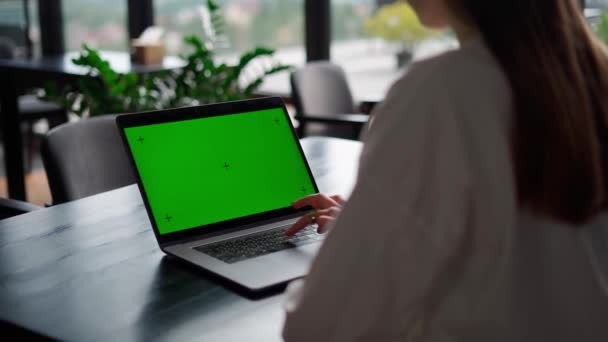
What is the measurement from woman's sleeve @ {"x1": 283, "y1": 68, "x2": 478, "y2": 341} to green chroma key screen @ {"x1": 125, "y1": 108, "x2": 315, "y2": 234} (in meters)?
0.53

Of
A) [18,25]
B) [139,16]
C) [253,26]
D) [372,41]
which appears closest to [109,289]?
[372,41]

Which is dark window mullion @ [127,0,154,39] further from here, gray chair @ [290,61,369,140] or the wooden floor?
gray chair @ [290,61,369,140]

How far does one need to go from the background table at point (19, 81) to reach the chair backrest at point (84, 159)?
162cm

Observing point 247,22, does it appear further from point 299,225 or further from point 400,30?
point 299,225

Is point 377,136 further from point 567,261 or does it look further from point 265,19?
point 265,19

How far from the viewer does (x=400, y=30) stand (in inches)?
162

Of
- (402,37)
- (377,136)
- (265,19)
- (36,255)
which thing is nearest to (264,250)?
(36,255)

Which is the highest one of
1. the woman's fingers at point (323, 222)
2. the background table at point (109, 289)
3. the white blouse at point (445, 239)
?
the white blouse at point (445, 239)

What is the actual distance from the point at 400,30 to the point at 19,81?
2.00m

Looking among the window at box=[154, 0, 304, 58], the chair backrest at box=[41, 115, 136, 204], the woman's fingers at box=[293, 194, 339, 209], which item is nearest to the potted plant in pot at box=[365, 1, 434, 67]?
the window at box=[154, 0, 304, 58]

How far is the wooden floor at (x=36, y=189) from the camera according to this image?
386cm

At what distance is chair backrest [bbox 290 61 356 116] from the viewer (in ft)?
10.2

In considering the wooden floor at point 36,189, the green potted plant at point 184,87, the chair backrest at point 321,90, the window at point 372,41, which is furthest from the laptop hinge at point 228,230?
the window at point 372,41

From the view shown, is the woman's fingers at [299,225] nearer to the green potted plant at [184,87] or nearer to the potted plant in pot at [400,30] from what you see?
the green potted plant at [184,87]
